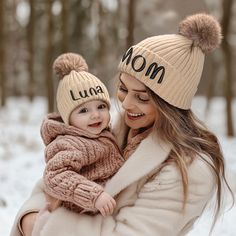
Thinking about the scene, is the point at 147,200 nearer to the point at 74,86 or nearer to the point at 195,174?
the point at 195,174

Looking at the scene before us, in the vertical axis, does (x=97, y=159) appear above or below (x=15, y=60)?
above

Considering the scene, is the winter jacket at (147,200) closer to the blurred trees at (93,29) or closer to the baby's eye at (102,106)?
the baby's eye at (102,106)

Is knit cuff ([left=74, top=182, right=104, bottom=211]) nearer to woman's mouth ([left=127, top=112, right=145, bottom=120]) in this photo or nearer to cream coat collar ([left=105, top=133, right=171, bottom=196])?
cream coat collar ([left=105, top=133, right=171, bottom=196])

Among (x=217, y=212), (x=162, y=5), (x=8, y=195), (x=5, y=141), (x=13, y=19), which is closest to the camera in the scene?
(x=217, y=212)

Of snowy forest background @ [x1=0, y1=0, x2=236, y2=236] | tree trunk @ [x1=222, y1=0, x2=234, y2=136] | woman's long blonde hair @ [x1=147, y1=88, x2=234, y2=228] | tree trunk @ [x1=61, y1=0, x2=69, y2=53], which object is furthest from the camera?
tree trunk @ [x1=61, y1=0, x2=69, y2=53]

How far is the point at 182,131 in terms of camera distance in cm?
232

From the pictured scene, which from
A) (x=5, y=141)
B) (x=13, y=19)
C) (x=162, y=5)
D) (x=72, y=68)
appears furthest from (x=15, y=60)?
(x=72, y=68)

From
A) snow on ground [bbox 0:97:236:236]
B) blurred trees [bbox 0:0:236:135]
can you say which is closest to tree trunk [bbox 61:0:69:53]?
blurred trees [bbox 0:0:236:135]

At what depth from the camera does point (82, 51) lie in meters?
20.1

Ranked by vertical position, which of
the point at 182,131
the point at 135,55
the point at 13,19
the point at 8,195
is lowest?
the point at 13,19

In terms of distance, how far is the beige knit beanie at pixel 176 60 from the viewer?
2.29 meters

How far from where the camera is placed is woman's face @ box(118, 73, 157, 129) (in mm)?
2318

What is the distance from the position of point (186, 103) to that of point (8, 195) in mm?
4760

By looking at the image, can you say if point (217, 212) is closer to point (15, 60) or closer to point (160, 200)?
point (160, 200)
